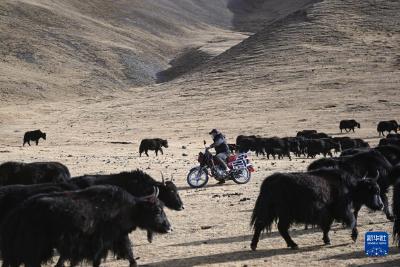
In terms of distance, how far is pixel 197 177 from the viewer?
16.4 metres

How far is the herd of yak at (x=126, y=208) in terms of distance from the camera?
288 inches

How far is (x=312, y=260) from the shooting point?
27.5ft

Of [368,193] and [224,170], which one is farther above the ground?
[224,170]

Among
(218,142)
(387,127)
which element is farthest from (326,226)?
(387,127)

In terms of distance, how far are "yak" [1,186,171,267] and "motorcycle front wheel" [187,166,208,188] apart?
780 centimetres

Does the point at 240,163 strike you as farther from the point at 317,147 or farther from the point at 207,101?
the point at 207,101

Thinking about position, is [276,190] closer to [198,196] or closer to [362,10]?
[198,196]

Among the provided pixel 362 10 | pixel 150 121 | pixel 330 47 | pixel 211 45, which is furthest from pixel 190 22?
pixel 150 121

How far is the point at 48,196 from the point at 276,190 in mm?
3254

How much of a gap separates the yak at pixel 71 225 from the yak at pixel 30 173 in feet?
14.3

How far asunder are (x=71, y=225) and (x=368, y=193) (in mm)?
4770

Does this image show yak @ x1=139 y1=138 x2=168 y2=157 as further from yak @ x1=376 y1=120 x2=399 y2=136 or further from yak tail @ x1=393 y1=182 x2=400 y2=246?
yak tail @ x1=393 y1=182 x2=400 y2=246

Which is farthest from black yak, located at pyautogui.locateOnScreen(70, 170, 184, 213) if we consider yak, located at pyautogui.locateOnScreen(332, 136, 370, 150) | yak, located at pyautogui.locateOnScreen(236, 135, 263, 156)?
yak, located at pyautogui.locateOnScreen(236, 135, 263, 156)

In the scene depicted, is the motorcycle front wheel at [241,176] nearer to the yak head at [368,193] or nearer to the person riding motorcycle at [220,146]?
the person riding motorcycle at [220,146]
